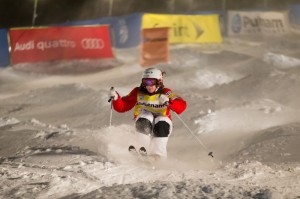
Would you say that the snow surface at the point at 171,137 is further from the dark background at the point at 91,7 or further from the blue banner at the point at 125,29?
the dark background at the point at 91,7

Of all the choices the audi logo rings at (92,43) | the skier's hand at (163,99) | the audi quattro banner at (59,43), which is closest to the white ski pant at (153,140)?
the skier's hand at (163,99)

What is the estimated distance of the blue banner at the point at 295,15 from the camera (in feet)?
78.1

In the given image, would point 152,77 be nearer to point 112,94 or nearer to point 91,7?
point 112,94

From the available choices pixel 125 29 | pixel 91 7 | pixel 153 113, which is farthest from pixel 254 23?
pixel 153 113

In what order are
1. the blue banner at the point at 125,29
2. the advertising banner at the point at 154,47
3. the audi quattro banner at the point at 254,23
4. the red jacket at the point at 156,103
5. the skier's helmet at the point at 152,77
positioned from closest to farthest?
the skier's helmet at the point at 152,77
the red jacket at the point at 156,103
the advertising banner at the point at 154,47
the blue banner at the point at 125,29
the audi quattro banner at the point at 254,23

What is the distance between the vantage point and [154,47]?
1552 cm

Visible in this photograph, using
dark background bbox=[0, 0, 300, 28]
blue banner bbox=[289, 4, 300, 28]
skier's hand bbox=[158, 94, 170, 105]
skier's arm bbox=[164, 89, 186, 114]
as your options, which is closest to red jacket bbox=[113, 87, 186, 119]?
skier's arm bbox=[164, 89, 186, 114]

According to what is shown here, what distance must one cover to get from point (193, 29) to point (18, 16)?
7107 mm

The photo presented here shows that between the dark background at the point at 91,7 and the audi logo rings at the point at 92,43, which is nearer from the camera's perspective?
the audi logo rings at the point at 92,43

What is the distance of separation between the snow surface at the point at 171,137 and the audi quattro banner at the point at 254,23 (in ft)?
15.1

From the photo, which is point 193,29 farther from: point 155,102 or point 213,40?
point 155,102

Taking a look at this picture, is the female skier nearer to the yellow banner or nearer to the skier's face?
the skier's face

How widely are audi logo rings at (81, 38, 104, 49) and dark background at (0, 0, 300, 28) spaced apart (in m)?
Result: 3.46

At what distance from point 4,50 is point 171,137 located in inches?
331
